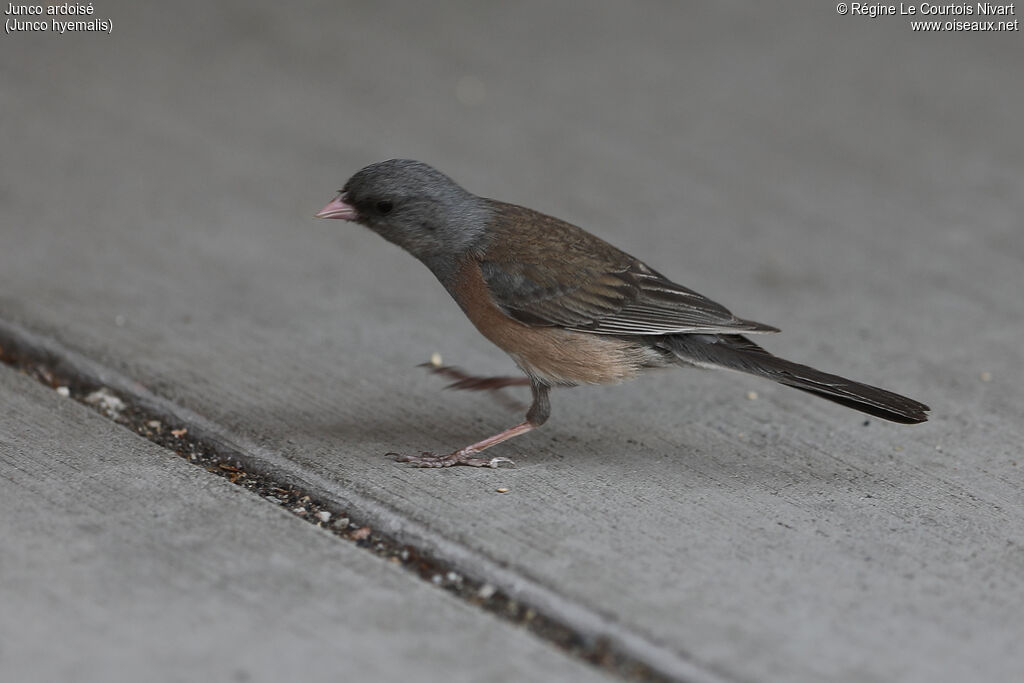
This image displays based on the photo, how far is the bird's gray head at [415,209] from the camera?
12.2 feet

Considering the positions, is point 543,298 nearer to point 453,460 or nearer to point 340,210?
point 453,460

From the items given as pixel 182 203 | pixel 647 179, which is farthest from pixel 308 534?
pixel 647 179

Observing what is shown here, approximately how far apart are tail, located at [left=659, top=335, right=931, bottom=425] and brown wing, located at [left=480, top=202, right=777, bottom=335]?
2.6 inches

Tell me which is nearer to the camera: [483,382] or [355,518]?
[355,518]

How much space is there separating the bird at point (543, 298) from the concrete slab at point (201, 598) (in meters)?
0.70

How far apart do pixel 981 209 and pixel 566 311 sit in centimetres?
303

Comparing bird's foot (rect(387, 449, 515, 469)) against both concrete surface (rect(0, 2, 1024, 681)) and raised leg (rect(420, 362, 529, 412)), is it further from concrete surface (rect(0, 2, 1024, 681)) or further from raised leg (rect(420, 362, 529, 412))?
raised leg (rect(420, 362, 529, 412))

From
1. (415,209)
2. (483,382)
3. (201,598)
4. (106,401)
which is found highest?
(415,209)

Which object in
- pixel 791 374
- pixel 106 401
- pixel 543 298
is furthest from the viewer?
pixel 106 401

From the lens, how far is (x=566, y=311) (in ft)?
11.9

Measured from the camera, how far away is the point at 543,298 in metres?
3.63

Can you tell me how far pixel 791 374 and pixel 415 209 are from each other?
1.22 m

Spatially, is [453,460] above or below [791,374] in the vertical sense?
below

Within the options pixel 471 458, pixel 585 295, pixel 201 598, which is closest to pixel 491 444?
pixel 471 458
